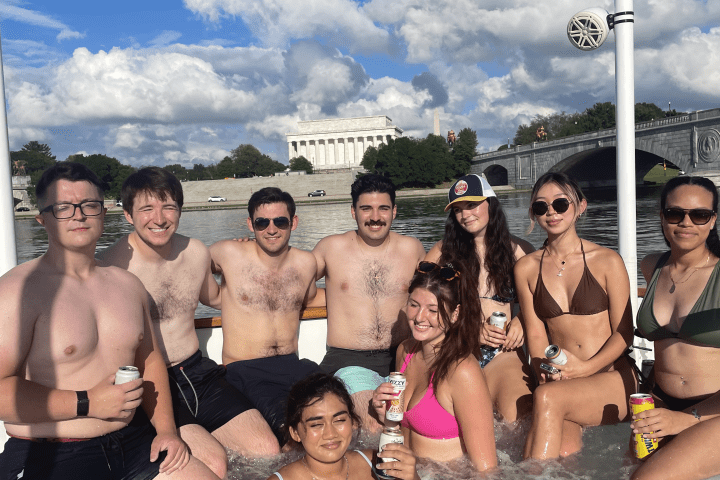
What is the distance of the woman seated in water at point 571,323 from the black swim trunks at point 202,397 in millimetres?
Answer: 1885

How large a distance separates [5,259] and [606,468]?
151 inches

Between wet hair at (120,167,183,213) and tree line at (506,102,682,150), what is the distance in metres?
70.0

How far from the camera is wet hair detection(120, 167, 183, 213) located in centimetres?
321

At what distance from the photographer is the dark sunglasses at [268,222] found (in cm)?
372

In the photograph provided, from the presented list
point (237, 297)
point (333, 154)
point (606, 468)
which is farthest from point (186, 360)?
point (333, 154)

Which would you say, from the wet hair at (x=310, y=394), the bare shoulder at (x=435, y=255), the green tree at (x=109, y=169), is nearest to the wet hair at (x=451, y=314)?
the wet hair at (x=310, y=394)

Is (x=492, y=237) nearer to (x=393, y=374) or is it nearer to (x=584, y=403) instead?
(x=584, y=403)

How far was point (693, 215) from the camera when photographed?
2631mm

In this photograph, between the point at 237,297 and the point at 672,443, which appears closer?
the point at 672,443

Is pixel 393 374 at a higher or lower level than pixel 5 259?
lower

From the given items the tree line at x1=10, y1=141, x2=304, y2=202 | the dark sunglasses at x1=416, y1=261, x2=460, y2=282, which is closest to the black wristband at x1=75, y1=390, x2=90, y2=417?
the dark sunglasses at x1=416, y1=261, x2=460, y2=282

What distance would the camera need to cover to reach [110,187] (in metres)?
65.2

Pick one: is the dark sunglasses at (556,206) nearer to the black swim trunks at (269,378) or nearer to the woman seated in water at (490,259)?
the woman seated in water at (490,259)

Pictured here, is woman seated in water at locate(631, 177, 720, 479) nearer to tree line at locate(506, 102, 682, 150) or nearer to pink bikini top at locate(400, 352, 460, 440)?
pink bikini top at locate(400, 352, 460, 440)
